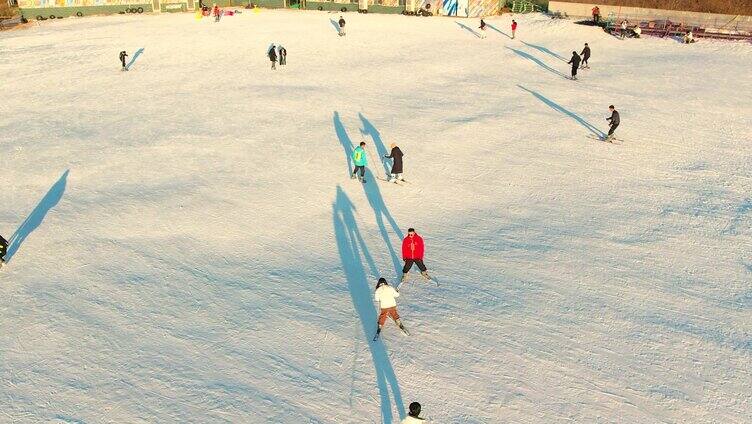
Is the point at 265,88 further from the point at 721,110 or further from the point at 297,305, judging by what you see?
the point at 721,110

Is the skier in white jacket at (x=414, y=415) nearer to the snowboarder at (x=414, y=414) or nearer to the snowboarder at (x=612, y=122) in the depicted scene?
the snowboarder at (x=414, y=414)

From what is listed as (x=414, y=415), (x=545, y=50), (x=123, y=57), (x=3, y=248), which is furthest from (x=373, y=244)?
(x=545, y=50)

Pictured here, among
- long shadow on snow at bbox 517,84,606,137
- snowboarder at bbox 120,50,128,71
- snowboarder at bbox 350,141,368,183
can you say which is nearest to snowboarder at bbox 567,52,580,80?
long shadow on snow at bbox 517,84,606,137

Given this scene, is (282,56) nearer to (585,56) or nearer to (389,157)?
(389,157)

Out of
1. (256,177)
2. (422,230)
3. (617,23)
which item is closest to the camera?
(422,230)

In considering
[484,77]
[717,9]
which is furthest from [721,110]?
[717,9]

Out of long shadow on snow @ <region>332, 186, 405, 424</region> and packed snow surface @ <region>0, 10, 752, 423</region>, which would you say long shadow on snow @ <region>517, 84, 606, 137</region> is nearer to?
packed snow surface @ <region>0, 10, 752, 423</region>

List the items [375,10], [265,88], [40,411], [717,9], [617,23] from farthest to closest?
[375,10], [717,9], [617,23], [265,88], [40,411]
